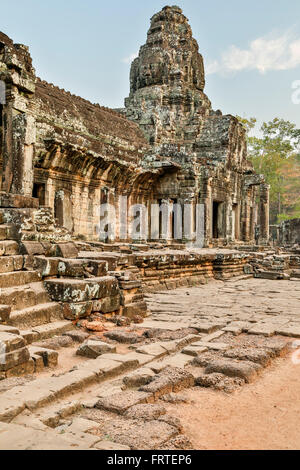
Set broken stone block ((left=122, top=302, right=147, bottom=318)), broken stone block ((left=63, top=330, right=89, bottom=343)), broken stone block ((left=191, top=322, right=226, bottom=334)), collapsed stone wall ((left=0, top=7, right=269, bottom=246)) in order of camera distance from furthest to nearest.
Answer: collapsed stone wall ((left=0, top=7, right=269, bottom=246)), broken stone block ((left=122, top=302, right=147, bottom=318)), broken stone block ((left=191, top=322, right=226, bottom=334)), broken stone block ((left=63, top=330, right=89, bottom=343))

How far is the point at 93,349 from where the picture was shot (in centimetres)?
391

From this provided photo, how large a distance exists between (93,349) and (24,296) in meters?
1.26

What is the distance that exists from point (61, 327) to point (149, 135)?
15298 mm

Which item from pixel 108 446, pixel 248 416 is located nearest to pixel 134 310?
pixel 248 416

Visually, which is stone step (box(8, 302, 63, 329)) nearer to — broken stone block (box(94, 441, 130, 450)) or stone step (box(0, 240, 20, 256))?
stone step (box(0, 240, 20, 256))

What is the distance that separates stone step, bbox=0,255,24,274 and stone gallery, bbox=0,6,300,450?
17 mm

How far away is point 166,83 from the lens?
20.9 meters

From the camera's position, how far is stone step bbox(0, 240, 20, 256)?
520 centimetres

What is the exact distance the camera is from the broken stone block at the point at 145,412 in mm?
2555

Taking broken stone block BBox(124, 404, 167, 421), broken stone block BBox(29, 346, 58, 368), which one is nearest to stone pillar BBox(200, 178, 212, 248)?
broken stone block BBox(29, 346, 58, 368)

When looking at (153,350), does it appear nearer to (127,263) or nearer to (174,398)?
(174,398)

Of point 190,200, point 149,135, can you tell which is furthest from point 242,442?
point 149,135

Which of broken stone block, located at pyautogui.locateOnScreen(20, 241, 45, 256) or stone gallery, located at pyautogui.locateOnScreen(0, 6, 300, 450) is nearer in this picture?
stone gallery, located at pyautogui.locateOnScreen(0, 6, 300, 450)

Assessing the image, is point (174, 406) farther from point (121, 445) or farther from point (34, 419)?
point (34, 419)
